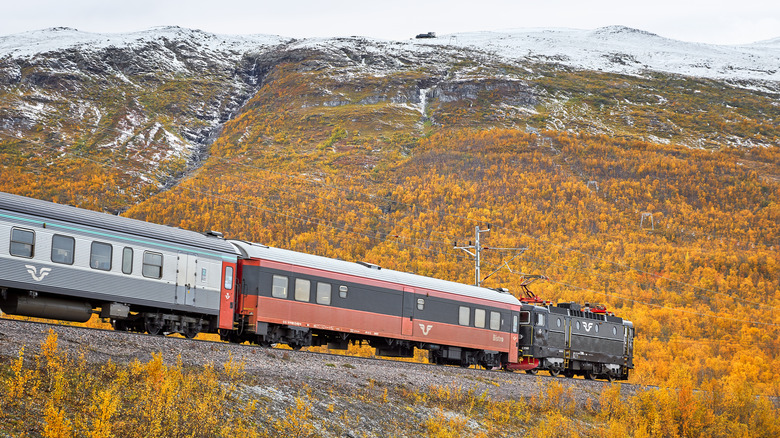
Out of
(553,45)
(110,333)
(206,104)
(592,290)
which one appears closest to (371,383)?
(110,333)

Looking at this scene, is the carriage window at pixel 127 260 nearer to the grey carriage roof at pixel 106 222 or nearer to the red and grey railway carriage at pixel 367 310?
the grey carriage roof at pixel 106 222

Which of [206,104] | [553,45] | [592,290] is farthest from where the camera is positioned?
[553,45]

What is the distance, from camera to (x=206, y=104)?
439 ft

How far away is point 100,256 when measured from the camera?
56.6 ft

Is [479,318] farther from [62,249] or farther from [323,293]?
[62,249]

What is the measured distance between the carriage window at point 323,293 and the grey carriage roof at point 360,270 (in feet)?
1.81

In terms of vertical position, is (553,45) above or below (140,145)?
above

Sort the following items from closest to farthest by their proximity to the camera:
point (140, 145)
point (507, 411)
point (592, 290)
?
point (507, 411) < point (592, 290) < point (140, 145)

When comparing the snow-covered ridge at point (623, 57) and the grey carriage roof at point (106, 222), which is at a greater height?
the snow-covered ridge at point (623, 57)

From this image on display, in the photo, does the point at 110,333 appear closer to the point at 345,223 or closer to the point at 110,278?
the point at 110,278

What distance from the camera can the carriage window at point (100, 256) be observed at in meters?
17.1

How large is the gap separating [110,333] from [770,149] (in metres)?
113

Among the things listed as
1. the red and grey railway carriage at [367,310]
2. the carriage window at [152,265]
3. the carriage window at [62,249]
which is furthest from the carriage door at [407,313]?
the carriage window at [62,249]

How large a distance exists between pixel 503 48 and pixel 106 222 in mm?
171825
